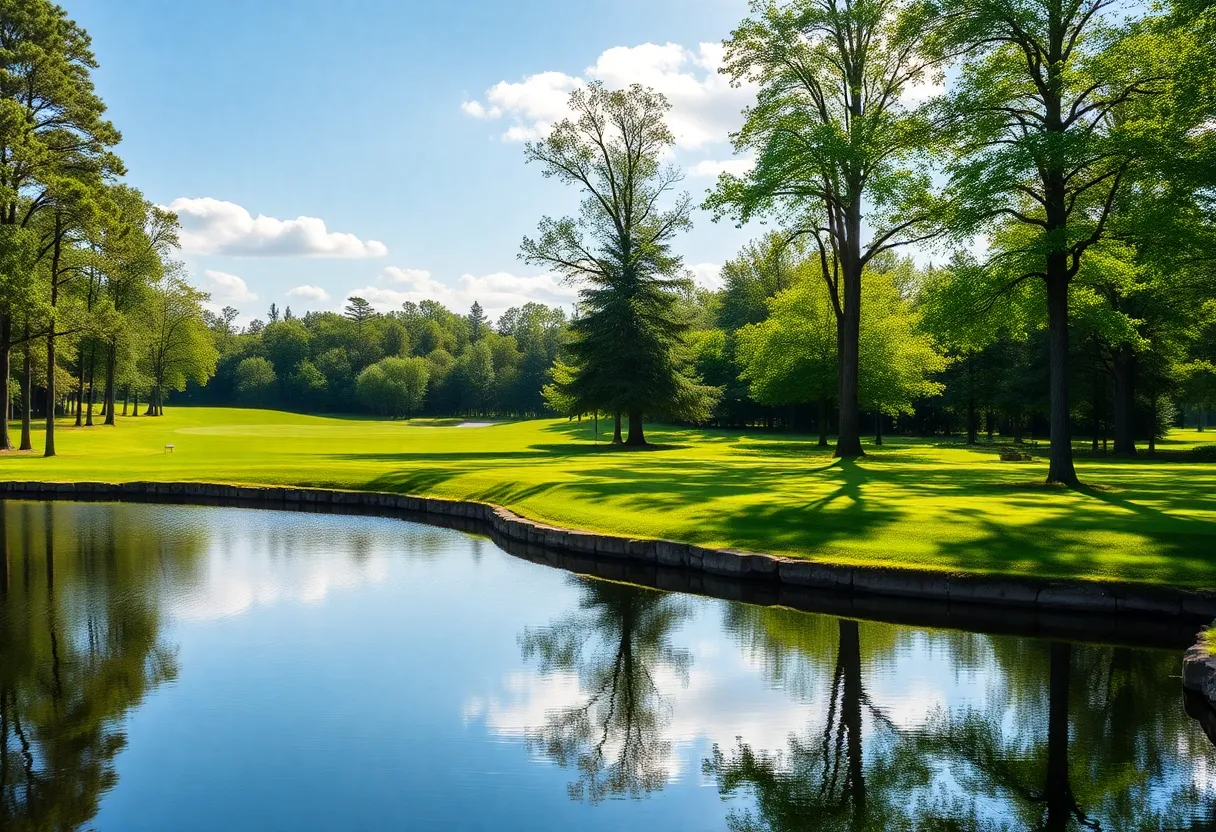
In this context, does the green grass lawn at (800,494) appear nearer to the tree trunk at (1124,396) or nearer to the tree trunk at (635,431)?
the tree trunk at (635,431)

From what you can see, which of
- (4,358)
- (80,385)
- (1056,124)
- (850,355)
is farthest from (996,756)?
(80,385)

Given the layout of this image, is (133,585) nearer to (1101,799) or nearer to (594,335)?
(1101,799)

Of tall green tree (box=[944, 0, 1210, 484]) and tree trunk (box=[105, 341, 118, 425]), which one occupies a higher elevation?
tall green tree (box=[944, 0, 1210, 484])

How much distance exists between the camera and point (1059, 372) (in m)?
22.0

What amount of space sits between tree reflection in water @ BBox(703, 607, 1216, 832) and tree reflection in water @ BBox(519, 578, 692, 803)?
0.82 metres

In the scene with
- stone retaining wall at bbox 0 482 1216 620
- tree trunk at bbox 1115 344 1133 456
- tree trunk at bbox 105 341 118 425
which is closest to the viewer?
stone retaining wall at bbox 0 482 1216 620

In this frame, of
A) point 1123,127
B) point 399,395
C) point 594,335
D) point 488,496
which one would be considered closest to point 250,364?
point 399,395

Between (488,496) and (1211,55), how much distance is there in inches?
789

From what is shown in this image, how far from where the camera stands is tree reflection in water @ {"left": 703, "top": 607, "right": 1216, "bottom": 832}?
22.2 feet

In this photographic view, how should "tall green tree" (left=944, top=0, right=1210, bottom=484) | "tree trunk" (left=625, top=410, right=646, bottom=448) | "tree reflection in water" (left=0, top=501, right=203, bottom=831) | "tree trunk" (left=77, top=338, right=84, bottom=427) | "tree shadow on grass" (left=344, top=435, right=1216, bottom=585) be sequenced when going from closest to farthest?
1. "tree reflection in water" (left=0, top=501, right=203, bottom=831)
2. "tree shadow on grass" (left=344, top=435, right=1216, bottom=585)
3. "tall green tree" (left=944, top=0, right=1210, bottom=484)
4. "tree trunk" (left=625, top=410, right=646, bottom=448)
5. "tree trunk" (left=77, top=338, right=84, bottom=427)

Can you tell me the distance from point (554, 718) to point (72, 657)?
6213mm

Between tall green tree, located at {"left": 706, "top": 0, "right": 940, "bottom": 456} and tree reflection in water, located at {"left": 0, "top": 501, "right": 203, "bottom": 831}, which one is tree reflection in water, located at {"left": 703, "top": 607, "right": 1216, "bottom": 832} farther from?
tall green tree, located at {"left": 706, "top": 0, "right": 940, "bottom": 456}

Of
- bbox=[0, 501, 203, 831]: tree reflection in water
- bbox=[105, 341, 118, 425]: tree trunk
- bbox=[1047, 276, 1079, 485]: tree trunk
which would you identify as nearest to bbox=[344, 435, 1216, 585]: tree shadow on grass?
bbox=[1047, 276, 1079, 485]: tree trunk

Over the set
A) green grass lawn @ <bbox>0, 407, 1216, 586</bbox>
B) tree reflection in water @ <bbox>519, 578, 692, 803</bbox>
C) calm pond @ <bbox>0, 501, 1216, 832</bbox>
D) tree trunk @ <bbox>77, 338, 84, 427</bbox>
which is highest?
tree trunk @ <bbox>77, 338, 84, 427</bbox>
